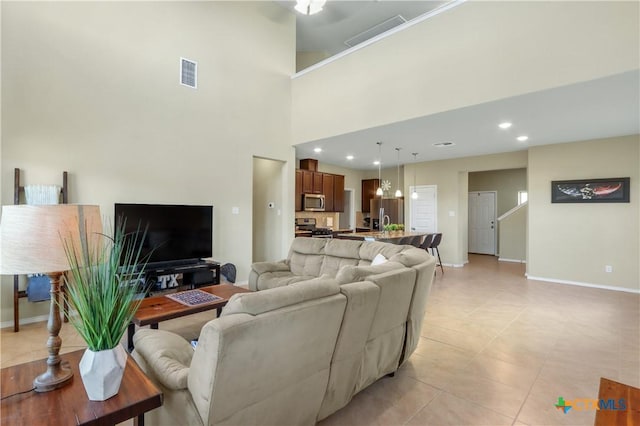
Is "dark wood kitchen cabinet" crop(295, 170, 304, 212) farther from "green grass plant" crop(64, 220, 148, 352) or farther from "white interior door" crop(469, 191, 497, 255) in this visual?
"green grass plant" crop(64, 220, 148, 352)

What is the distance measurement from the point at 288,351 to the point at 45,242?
104cm

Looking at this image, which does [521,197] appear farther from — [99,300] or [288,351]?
[99,300]

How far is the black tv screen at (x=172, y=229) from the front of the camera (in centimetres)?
403

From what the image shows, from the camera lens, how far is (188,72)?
4750 mm

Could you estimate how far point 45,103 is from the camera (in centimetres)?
357

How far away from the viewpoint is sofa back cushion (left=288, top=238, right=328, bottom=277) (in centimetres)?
414

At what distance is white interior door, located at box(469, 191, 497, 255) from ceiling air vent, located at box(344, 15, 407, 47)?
569 centimetres

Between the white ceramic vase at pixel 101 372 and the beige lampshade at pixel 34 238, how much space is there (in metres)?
0.35

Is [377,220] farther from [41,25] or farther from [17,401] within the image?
[17,401]

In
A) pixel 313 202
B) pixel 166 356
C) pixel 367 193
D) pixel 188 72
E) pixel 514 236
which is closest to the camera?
pixel 166 356

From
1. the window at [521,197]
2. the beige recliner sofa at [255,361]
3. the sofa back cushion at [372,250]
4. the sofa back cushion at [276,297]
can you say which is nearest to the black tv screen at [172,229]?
the sofa back cushion at [372,250]

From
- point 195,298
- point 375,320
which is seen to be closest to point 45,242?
point 375,320

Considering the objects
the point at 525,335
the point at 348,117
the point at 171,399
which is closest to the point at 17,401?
the point at 171,399

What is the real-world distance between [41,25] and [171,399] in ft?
14.3
